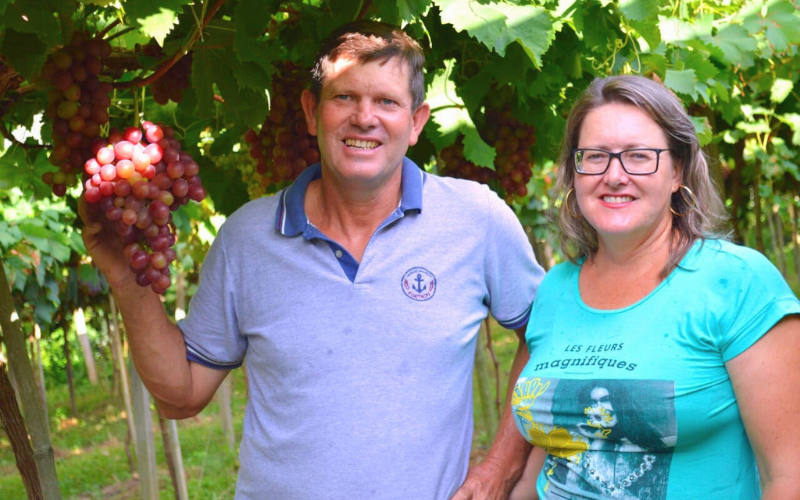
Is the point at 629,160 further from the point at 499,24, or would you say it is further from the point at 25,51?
the point at 25,51

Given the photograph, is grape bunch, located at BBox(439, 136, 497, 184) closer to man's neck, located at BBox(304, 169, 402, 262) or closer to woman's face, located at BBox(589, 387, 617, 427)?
man's neck, located at BBox(304, 169, 402, 262)

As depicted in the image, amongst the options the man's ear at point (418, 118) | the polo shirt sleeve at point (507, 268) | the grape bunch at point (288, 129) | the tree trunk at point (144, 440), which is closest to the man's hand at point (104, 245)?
the grape bunch at point (288, 129)

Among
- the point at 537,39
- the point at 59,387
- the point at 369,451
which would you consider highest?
the point at 537,39

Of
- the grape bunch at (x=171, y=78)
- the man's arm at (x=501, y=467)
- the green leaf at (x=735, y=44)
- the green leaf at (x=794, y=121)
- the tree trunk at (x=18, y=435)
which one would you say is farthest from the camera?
the green leaf at (x=794, y=121)

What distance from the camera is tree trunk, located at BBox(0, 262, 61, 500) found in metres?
2.19

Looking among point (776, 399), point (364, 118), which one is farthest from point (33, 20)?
point (776, 399)

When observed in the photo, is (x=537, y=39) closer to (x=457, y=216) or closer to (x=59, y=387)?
(x=457, y=216)

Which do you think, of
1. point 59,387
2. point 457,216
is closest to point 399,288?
point 457,216

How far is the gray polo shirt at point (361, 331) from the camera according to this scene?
73.4 inches

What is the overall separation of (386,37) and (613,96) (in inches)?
20.6

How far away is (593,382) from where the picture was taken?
170 cm

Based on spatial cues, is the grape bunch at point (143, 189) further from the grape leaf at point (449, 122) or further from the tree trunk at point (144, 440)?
the tree trunk at point (144, 440)

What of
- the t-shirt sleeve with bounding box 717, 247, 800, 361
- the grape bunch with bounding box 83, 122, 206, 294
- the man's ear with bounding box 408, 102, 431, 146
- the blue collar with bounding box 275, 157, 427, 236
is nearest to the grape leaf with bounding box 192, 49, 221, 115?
the grape bunch with bounding box 83, 122, 206, 294

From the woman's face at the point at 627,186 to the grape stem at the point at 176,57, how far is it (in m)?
0.82
